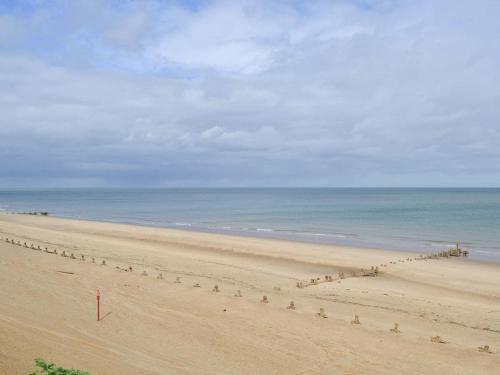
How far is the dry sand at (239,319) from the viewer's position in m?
10.4

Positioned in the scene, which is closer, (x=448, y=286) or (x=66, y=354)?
(x=66, y=354)

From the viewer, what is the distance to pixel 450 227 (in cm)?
5466

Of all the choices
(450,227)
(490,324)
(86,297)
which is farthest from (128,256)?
(450,227)

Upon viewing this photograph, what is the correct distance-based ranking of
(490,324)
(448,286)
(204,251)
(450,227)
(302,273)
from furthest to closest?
(450,227) → (204,251) → (302,273) → (448,286) → (490,324)

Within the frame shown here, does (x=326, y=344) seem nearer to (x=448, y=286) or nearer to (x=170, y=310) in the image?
(x=170, y=310)

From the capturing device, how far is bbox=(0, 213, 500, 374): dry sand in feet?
34.0

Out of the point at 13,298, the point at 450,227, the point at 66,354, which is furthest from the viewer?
the point at 450,227

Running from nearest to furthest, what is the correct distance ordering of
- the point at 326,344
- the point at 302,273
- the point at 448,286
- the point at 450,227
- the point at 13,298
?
1. the point at 326,344
2. the point at 13,298
3. the point at 448,286
4. the point at 302,273
5. the point at 450,227

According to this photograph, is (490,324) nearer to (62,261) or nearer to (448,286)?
(448,286)

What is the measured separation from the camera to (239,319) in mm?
13820

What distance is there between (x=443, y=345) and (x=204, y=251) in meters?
22.0

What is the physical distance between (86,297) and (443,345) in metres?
11.1

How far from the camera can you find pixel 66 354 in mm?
9633

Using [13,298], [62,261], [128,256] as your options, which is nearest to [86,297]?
[13,298]
